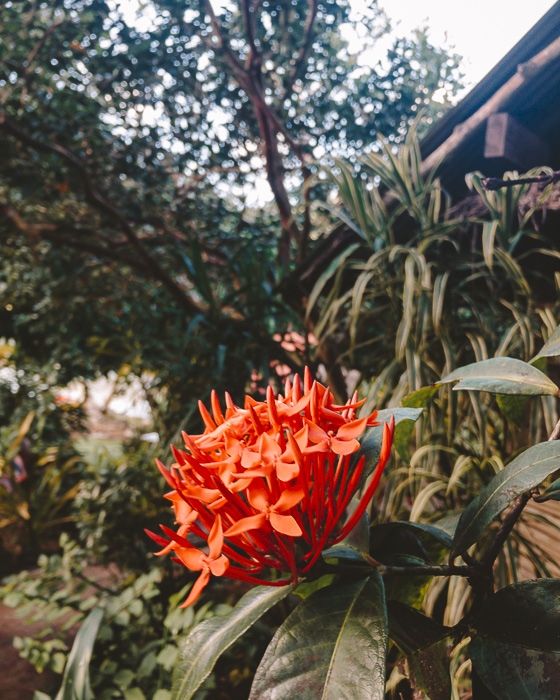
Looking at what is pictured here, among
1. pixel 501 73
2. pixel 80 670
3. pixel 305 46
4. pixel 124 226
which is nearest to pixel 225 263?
pixel 124 226

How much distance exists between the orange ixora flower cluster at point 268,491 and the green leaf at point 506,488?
0.42 feet

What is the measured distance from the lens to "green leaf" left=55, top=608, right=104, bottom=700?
103 centimetres

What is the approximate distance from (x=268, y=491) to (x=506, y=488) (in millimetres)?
242

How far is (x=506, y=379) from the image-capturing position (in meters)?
0.54

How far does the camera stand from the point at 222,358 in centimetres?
204

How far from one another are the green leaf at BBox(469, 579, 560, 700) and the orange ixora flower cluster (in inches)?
6.0

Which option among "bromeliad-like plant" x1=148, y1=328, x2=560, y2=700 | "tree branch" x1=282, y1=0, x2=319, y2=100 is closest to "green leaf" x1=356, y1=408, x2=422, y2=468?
"bromeliad-like plant" x1=148, y1=328, x2=560, y2=700

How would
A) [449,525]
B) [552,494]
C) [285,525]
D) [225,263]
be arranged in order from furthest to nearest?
[225,263]
[449,525]
[552,494]
[285,525]

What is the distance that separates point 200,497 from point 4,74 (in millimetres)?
3522

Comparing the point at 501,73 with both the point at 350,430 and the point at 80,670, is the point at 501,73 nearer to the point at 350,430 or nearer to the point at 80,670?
the point at 350,430

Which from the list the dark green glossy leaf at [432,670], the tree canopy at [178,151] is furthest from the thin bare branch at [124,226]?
the dark green glossy leaf at [432,670]

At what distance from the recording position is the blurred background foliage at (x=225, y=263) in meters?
1.41

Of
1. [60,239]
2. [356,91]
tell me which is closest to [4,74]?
[60,239]

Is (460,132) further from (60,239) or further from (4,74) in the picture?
(4,74)
